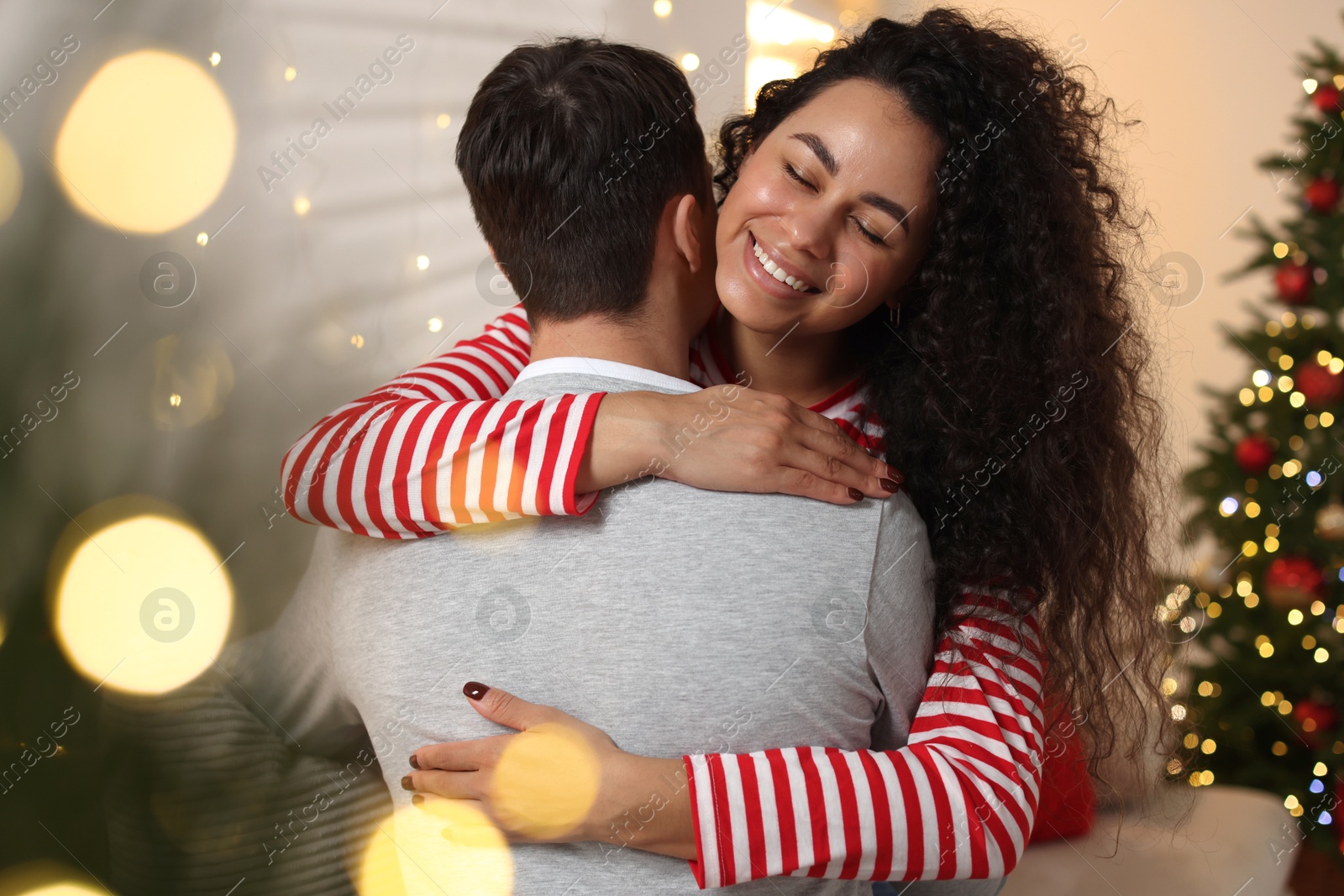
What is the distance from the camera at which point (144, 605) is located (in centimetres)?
112

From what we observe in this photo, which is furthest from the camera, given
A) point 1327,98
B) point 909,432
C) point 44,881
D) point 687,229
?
point 1327,98

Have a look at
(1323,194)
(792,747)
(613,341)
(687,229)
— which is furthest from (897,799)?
(1323,194)

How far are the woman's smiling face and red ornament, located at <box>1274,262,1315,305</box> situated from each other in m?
1.96

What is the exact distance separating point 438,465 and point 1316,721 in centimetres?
280

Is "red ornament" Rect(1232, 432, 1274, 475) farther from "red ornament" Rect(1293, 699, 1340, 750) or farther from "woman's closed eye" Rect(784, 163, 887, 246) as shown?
"woman's closed eye" Rect(784, 163, 887, 246)

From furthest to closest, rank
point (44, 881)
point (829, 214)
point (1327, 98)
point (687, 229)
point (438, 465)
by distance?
1. point (1327, 98)
2. point (829, 214)
3. point (687, 229)
4. point (438, 465)
5. point (44, 881)

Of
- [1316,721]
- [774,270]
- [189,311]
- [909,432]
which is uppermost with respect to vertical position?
[774,270]

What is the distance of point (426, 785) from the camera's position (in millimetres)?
1040

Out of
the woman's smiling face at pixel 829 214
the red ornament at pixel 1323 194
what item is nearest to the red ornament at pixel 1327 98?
the red ornament at pixel 1323 194

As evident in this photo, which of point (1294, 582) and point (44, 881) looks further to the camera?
point (1294, 582)

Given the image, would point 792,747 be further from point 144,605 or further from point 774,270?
point 144,605

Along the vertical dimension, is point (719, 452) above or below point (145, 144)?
below

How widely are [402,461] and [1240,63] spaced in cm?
377

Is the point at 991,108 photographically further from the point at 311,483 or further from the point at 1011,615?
the point at 311,483
